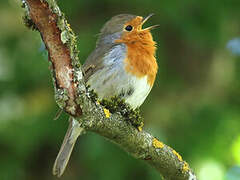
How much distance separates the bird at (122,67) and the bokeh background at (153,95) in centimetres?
81

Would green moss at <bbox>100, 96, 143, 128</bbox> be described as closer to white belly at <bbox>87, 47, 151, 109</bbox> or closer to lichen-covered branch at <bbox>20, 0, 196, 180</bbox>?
lichen-covered branch at <bbox>20, 0, 196, 180</bbox>

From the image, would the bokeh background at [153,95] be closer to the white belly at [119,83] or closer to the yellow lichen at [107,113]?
the white belly at [119,83]

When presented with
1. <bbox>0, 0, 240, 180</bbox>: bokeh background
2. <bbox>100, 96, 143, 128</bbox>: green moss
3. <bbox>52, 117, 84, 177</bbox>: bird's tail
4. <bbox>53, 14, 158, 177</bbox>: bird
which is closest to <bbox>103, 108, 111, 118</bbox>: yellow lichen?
<bbox>100, 96, 143, 128</bbox>: green moss

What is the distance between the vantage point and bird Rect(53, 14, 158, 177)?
15.4 feet

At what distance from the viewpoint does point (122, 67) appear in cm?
476

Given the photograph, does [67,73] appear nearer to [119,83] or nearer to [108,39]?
[119,83]

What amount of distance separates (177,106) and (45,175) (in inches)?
73.0

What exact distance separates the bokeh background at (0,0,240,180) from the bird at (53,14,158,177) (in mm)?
813

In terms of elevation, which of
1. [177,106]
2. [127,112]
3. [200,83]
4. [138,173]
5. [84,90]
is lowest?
[84,90]

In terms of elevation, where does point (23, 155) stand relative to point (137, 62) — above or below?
below

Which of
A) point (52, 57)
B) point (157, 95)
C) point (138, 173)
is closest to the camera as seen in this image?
point (52, 57)

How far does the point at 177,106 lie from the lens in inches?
251

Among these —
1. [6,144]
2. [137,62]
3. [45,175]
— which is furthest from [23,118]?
[137,62]

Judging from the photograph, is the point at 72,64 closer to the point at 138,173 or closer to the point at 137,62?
the point at 137,62
